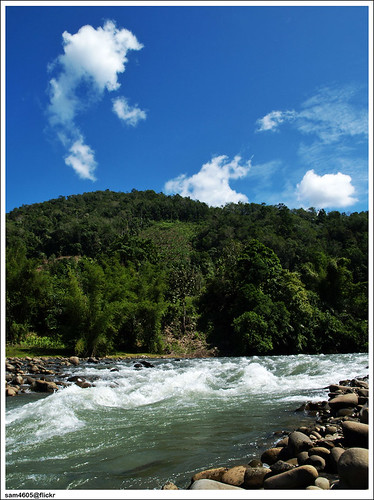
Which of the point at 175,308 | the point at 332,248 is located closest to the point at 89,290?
the point at 175,308

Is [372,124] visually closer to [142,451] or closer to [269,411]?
[142,451]

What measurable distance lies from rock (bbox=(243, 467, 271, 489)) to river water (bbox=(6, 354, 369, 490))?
2.50 ft

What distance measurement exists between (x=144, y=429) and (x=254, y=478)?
3215mm

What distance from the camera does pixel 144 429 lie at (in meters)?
6.25

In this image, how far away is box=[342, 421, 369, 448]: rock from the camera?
4234mm

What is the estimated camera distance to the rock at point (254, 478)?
3.60 meters

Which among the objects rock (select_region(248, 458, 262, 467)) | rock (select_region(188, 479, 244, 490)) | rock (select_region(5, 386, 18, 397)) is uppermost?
rock (select_region(188, 479, 244, 490))

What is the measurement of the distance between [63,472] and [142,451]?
3.99 feet

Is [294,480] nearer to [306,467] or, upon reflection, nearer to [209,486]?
[306,467]

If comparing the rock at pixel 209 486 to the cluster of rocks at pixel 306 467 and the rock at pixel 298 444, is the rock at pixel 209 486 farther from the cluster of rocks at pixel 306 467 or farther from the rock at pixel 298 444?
the rock at pixel 298 444

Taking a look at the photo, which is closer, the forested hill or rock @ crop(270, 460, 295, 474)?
rock @ crop(270, 460, 295, 474)

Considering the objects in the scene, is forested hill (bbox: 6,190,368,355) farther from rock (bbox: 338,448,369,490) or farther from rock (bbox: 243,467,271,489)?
rock (bbox: 338,448,369,490)

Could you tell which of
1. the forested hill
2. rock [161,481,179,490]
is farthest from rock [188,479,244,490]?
the forested hill

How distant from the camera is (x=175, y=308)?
3638cm
